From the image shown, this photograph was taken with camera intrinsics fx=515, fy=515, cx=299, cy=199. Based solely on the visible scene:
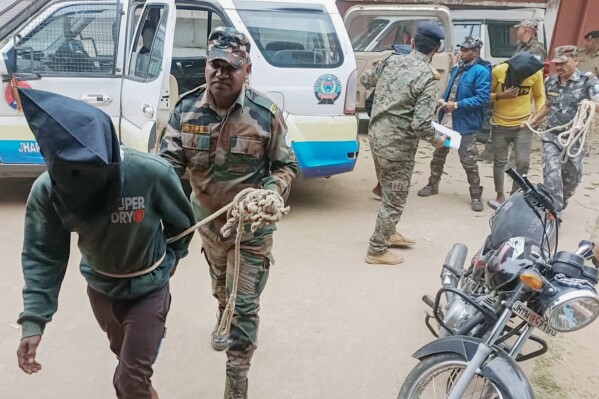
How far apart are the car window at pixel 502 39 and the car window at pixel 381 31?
1.64m

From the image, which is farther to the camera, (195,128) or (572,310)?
(195,128)

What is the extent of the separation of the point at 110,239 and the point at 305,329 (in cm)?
163

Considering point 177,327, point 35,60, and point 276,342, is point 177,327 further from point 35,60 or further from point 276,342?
point 35,60

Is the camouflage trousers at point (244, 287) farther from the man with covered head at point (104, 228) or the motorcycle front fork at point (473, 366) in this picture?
the motorcycle front fork at point (473, 366)

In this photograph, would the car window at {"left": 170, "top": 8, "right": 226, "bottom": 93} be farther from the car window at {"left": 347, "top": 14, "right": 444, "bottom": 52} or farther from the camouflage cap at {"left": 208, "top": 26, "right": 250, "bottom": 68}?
the camouflage cap at {"left": 208, "top": 26, "right": 250, "bottom": 68}

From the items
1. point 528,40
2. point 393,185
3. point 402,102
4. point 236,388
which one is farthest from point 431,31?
point 528,40

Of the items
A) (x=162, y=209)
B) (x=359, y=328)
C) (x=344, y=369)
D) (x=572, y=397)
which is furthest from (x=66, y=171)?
(x=572, y=397)

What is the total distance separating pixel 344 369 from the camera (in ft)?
8.93

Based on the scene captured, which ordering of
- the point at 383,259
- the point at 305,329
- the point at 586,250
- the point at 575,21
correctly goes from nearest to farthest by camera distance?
the point at 586,250, the point at 305,329, the point at 383,259, the point at 575,21

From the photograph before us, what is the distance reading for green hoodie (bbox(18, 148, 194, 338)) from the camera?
1.68 m

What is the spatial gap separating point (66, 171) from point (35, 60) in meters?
3.35

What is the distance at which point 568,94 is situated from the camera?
14.5 feet

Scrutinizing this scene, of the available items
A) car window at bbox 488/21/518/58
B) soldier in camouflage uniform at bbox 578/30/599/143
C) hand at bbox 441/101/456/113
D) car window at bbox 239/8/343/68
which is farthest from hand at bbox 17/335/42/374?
car window at bbox 488/21/518/58

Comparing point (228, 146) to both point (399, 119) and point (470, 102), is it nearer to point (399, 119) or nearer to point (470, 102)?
point (399, 119)
